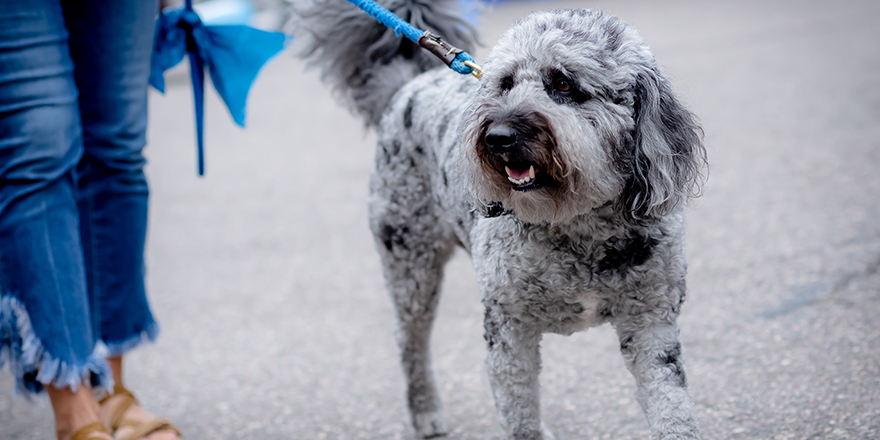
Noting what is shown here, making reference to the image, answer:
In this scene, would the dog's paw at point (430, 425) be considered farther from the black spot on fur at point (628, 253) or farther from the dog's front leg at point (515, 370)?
the black spot on fur at point (628, 253)

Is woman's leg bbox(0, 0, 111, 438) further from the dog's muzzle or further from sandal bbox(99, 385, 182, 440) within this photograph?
the dog's muzzle

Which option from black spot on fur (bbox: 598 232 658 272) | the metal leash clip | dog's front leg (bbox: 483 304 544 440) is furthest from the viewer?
the metal leash clip

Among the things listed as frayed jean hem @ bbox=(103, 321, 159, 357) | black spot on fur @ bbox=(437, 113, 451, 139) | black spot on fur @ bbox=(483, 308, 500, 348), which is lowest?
frayed jean hem @ bbox=(103, 321, 159, 357)

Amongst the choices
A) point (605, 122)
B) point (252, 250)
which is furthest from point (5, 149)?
point (252, 250)

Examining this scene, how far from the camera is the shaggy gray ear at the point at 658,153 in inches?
73.7

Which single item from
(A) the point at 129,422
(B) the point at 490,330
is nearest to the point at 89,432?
(A) the point at 129,422

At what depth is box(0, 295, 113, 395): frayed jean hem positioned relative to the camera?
235 centimetres

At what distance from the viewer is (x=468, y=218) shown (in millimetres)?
2348

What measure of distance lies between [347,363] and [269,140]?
4812 mm

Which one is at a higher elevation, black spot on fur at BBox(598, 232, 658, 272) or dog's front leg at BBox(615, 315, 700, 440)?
black spot on fur at BBox(598, 232, 658, 272)

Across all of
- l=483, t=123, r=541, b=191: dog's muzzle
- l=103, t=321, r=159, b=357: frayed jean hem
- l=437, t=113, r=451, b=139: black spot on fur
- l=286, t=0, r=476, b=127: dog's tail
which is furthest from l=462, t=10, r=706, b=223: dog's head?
l=103, t=321, r=159, b=357: frayed jean hem

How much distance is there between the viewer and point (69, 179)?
2.46 m

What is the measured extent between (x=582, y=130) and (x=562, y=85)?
145 millimetres

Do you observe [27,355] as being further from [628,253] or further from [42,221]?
[628,253]
